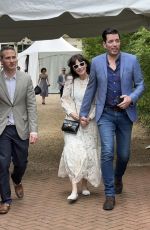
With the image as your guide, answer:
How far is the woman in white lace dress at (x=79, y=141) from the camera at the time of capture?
6.72m

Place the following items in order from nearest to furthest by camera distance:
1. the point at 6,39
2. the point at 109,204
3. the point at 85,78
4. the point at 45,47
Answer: the point at 109,204 < the point at 85,78 < the point at 6,39 < the point at 45,47

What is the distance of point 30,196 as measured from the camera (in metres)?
7.14

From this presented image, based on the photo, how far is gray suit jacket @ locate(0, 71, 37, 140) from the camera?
20.8 feet

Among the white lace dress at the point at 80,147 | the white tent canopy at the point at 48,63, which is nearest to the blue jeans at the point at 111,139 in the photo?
the white lace dress at the point at 80,147

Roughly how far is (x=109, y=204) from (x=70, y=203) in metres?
0.58

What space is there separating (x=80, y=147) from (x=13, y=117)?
96cm

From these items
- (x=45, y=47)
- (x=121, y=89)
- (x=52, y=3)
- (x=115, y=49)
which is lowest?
(x=45, y=47)

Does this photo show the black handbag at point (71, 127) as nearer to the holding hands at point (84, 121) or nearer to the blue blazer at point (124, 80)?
the holding hands at point (84, 121)

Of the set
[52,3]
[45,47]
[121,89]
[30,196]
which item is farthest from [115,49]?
[45,47]

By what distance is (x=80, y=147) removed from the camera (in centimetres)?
675

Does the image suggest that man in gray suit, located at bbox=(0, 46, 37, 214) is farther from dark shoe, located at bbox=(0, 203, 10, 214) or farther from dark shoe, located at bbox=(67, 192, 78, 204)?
dark shoe, located at bbox=(67, 192, 78, 204)

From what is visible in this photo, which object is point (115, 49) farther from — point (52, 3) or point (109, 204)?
point (109, 204)

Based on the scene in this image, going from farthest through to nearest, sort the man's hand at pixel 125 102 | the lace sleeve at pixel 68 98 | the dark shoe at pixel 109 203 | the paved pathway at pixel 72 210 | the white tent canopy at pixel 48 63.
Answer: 1. the white tent canopy at pixel 48 63
2. the lace sleeve at pixel 68 98
3. the dark shoe at pixel 109 203
4. the man's hand at pixel 125 102
5. the paved pathway at pixel 72 210

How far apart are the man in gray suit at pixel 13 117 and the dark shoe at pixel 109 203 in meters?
1.10
